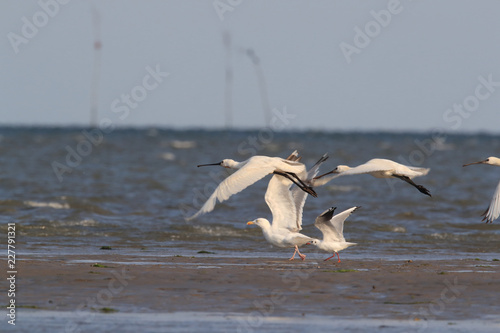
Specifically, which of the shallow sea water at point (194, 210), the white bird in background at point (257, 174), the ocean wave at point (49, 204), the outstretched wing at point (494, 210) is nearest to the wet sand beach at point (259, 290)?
the outstretched wing at point (494, 210)

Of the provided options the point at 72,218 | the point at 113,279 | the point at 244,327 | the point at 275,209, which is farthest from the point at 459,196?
the point at 244,327

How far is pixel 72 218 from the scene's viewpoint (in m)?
19.5

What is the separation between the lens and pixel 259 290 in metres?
10.5

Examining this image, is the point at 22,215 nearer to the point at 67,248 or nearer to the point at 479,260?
the point at 67,248

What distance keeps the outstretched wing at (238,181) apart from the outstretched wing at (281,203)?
0.25m

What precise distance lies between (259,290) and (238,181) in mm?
2612

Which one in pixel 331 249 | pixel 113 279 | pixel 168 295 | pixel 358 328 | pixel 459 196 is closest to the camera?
pixel 358 328

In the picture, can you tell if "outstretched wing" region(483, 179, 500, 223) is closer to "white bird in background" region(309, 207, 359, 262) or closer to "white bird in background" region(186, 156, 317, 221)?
"white bird in background" region(309, 207, 359, 262)

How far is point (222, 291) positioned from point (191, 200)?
46.5 ft

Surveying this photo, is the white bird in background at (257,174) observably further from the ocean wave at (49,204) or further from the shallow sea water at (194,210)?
the ocean wave at (49,204)

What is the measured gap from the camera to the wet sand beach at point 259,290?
30.1 ft

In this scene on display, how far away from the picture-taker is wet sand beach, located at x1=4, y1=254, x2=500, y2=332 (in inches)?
361

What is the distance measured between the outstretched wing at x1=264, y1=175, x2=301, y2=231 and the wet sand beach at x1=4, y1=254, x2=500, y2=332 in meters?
0.74

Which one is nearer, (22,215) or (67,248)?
(67,248)
